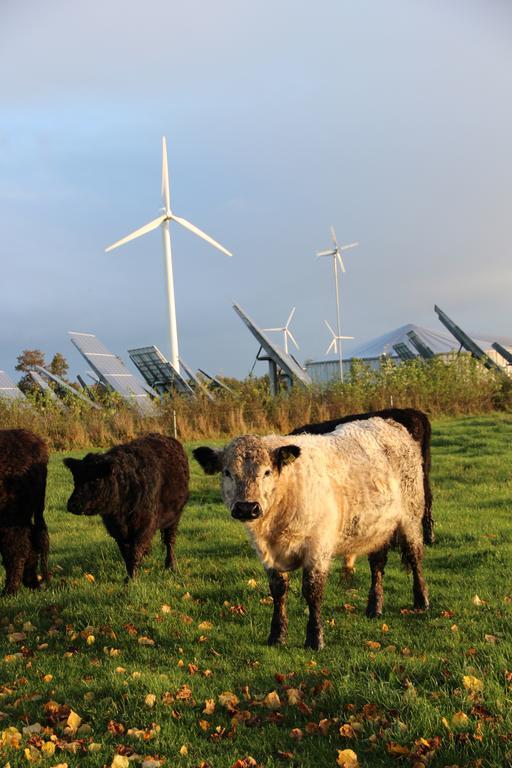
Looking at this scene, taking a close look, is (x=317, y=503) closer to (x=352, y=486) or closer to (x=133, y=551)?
(x=352, y=486)

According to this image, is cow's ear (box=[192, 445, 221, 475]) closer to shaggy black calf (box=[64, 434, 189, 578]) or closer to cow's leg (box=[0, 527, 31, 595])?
shaggy black calf (box=[64, 434, 189, 578])

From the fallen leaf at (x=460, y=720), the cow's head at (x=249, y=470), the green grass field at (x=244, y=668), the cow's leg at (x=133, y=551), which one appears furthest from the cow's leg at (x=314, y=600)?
the cow's leg at (x=133, y=551)

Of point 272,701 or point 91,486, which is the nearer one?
point 272,701

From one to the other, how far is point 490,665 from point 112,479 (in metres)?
4.95

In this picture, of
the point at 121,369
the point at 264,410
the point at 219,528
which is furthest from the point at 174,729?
the point at 121,369

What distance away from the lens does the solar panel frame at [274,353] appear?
3431 centimetres

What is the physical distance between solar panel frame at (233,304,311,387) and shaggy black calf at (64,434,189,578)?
72.4 feet

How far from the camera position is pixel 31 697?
19.5 ft

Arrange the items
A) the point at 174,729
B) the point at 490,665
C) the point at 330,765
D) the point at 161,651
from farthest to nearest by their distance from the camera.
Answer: the point at 161,651 < the point at 490,665 < the point at 174,729 < the point at 330,765

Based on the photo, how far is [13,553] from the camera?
915 cm

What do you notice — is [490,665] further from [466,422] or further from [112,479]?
[466,422]

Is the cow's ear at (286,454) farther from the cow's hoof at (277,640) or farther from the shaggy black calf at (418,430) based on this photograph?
the shaggy black calf at (418,430)

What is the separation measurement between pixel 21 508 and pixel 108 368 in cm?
2717

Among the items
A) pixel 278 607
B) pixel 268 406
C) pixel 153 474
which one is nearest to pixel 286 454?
pixel 278 607
